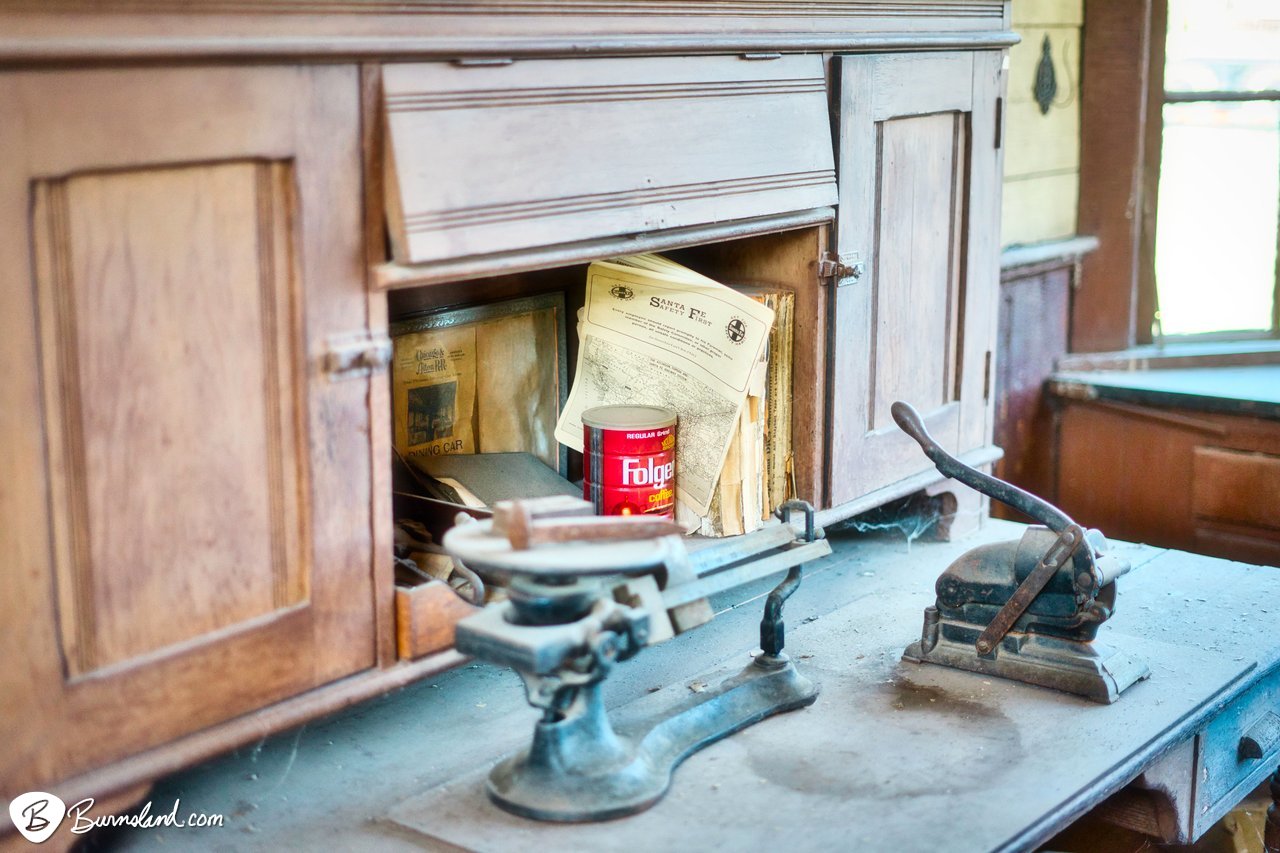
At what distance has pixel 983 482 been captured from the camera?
179 centimetres

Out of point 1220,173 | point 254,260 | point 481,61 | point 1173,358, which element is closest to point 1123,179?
point 1220,173

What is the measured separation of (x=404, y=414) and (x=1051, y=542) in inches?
33.6

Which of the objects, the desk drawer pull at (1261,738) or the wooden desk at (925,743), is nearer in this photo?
the wooden desk at (925,743)

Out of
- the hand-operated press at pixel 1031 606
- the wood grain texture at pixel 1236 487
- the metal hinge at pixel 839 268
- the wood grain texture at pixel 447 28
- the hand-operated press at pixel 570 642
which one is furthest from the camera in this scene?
the wood grain texture at pixel 1236 487

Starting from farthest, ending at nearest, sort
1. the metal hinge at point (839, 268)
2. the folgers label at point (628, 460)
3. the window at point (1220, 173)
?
the window at point (1220, 173), the metal hinge at point (839, 268), the folgers label at point (628, 460)

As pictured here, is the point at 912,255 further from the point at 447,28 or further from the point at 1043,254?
the point at 1043,254

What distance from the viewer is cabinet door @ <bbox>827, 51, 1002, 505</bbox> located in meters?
1.96

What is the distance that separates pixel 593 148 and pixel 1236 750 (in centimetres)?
116

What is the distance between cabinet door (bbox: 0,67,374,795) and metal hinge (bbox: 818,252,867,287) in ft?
2.56

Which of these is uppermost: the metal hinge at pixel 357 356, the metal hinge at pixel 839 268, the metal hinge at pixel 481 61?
A: the metal hinge at pixel 481 61

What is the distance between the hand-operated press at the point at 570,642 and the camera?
1310 millimetres

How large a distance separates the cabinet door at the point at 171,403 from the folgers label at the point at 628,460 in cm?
48

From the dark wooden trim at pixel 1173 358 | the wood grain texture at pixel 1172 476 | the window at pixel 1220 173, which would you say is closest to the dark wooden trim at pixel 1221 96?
the window at pixel 1220 173

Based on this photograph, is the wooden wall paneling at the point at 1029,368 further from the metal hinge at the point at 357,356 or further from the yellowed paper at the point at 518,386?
the metal hinge at the point at 357,356
